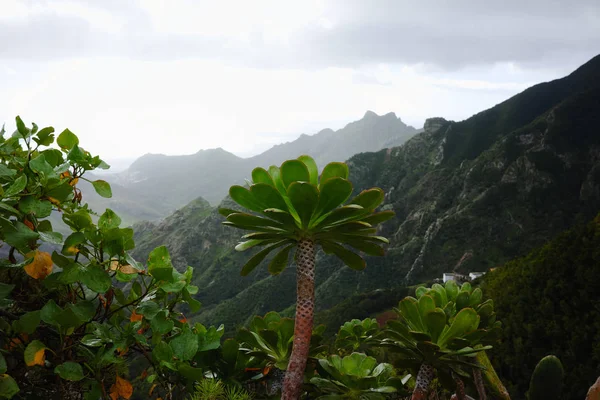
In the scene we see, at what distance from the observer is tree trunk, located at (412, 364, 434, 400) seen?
6.79ft

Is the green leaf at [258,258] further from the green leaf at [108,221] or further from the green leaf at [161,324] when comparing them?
the green leaf at [108,221]

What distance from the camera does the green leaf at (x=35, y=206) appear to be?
130 centimetres

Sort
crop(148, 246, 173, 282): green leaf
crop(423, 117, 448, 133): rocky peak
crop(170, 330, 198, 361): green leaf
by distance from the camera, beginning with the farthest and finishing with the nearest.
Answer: crop(423, 117, 448, 133): rocky peak < crop(170, 330, 198, 361): green leaf < crop(148, 246, 173, 282): green leaf

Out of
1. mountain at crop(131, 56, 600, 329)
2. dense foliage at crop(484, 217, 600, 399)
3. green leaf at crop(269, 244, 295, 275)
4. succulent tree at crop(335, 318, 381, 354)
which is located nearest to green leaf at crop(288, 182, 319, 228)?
green leaf at crop(269, 244, 295, 275)

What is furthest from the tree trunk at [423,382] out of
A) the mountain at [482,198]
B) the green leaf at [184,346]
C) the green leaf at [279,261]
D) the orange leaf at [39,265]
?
the mountain at [482,198]

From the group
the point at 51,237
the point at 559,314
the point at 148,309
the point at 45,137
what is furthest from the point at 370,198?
the point at 559,314

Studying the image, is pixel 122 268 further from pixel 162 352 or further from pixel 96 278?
pixel 162 352

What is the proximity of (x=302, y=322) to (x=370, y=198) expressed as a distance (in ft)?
2.31

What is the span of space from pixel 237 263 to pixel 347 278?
192ft

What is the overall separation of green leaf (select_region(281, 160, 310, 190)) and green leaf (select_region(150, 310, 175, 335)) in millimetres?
847

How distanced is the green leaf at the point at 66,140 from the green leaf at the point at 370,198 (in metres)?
1.38

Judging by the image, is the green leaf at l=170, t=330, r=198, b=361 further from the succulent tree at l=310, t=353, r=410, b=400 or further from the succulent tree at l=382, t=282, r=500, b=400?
the succulent tree at l=382, t=282, r=500, b=400

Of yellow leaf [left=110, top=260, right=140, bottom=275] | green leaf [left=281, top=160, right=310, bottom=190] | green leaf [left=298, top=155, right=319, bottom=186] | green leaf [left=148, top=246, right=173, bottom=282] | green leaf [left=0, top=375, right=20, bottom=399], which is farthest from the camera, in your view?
green leaf [left=298, top=155, right=319, bottom=186]

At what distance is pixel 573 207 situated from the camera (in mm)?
95125
